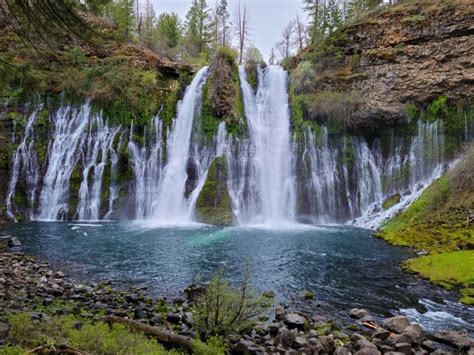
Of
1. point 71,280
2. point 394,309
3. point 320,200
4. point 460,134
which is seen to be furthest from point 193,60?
point 394,309

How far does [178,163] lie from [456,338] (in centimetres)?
1991

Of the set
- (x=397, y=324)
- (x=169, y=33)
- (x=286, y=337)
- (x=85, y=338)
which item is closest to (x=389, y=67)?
(x=397, y=324)

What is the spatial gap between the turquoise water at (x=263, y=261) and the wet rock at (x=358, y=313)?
0.41 m

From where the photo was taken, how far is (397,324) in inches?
256

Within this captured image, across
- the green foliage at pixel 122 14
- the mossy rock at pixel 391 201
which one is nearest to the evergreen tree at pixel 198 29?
the green foliage at pixel 122 14

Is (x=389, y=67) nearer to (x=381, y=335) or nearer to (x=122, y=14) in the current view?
(x=381, y=335)

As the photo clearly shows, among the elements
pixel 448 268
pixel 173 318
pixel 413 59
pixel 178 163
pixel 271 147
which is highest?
pixel 413 59

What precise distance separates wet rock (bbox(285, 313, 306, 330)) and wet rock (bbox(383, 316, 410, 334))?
5.18ft

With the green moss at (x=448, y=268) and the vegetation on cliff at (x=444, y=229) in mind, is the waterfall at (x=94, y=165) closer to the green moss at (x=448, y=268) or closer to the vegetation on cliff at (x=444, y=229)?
the vegetation on cliff at (x=444, y=229)

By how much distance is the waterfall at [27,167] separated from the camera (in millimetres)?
22250

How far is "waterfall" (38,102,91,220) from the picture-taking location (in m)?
22.4

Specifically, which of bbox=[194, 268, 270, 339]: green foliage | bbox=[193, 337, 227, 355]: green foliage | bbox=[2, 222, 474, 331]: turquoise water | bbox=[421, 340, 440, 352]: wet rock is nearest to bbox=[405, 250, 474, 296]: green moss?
bbox=[2, 222, 474, 331]: turquoise water

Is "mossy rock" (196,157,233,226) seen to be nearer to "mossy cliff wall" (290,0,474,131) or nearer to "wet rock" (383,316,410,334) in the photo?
"mossy cliff wall" (290,0,474,131)

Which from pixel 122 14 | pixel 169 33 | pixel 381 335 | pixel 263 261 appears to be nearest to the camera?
pixel 381 335
